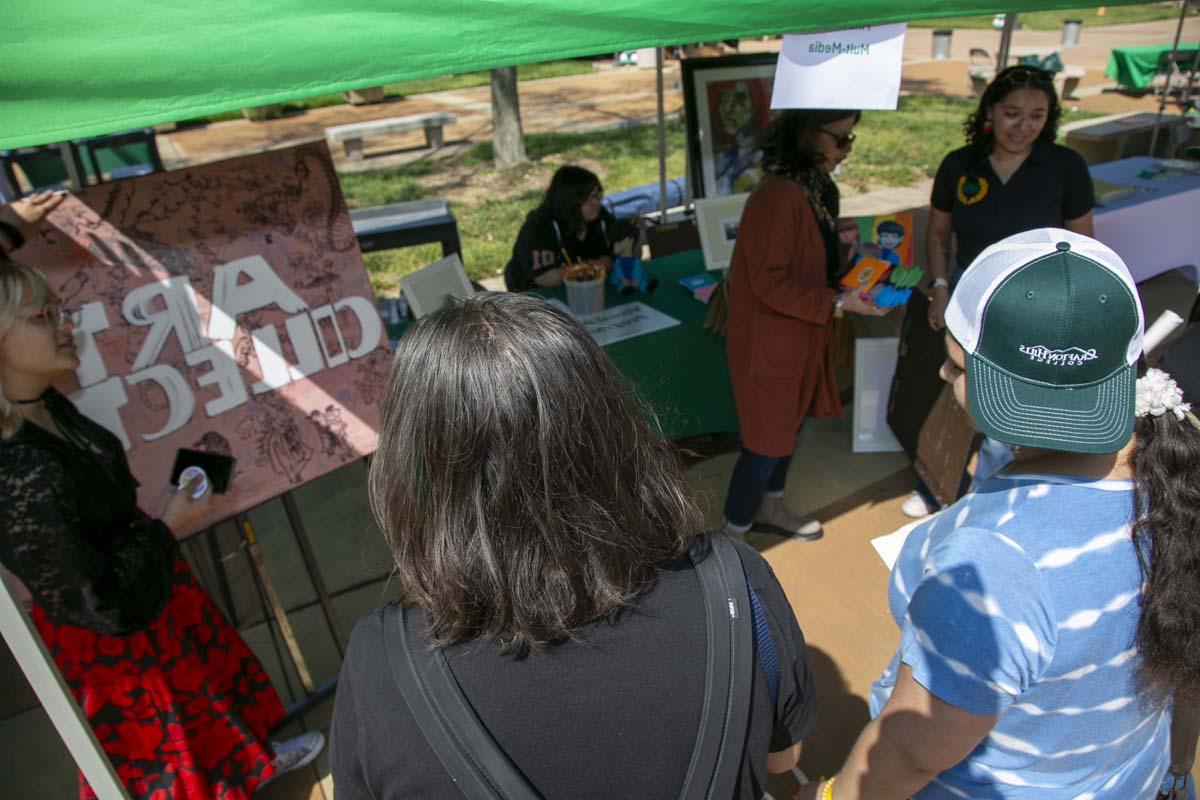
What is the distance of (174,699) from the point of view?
189 centimetres

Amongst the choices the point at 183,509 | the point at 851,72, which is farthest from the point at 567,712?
the point at 851,72

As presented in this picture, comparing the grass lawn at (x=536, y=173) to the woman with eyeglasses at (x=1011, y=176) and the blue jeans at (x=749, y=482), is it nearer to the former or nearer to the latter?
the blue jeans at (x=749, y=482)

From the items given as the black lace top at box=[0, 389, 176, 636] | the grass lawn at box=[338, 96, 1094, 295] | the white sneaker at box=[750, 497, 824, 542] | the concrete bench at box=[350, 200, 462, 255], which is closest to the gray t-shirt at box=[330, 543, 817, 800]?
the black lace top at box=[0, 389, 176, 636]

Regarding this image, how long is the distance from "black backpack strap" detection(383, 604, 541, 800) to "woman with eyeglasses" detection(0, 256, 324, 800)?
114 cm

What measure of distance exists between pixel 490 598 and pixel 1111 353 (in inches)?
34.5

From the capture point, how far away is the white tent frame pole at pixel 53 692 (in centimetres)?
138

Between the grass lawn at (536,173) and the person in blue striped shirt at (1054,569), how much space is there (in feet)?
19.0

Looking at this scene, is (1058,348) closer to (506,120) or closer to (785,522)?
(785,522)

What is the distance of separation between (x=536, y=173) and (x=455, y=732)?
939 cm

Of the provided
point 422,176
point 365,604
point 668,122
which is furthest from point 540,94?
point 365,604

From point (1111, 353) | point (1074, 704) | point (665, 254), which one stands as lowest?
point (665, 254)

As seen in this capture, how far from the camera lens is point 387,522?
975 millimetres

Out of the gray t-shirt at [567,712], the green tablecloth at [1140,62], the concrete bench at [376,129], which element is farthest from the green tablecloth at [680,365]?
the green tablecloth at [1140,62]

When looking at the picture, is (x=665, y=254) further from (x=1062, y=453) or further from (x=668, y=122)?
(x=668, y=122)
